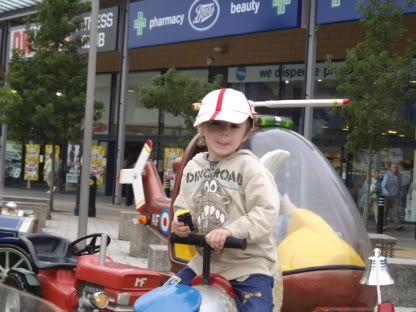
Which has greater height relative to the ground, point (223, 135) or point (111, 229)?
point (223, 135)

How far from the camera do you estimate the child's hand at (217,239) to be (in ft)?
10.2

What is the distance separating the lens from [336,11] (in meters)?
15.8

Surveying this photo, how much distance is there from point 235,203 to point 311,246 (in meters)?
1.35

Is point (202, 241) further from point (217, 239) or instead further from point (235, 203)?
point (235, 203)

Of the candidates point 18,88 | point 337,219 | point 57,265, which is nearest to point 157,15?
point 18,88

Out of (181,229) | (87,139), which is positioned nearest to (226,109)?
(181,229)

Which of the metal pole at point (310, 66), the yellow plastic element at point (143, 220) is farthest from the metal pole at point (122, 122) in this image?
the yellow plastic element at point (143, 220)

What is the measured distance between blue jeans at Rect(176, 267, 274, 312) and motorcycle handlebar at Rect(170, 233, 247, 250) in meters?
0.30

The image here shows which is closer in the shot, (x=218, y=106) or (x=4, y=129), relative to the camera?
(x=218, y=106)

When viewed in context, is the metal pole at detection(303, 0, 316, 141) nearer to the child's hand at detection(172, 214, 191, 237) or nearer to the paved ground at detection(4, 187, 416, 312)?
the paved ground at detection(4, 187, 416, 312)

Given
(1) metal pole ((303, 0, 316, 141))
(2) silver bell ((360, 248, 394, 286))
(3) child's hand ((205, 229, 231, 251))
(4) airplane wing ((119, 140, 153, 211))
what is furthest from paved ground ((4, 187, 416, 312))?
(3) child's hand ((205, 229, 231, 251))

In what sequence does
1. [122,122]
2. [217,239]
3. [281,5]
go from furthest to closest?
[122,122]
[281,5]
[217,239]

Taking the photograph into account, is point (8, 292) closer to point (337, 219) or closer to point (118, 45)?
point (337, 219)

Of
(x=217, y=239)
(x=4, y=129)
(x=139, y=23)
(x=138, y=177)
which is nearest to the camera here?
(x=217, y=239)
